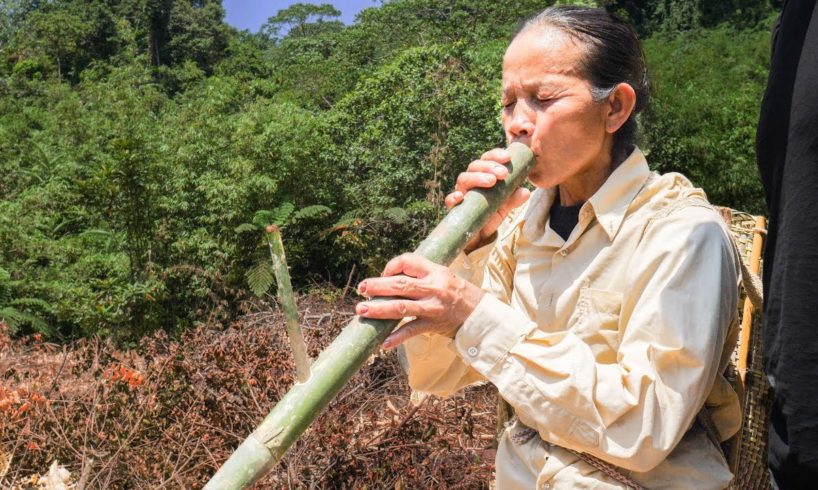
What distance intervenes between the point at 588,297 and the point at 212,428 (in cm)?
246

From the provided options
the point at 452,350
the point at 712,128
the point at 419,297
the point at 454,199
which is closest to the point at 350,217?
the point at 712,128

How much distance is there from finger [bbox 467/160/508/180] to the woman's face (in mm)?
94

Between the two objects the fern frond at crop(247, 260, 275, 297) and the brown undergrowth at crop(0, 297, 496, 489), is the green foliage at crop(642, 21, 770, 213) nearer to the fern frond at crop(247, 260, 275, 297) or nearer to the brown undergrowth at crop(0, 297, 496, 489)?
the fern frond at crop(247, 260, 275, 297)

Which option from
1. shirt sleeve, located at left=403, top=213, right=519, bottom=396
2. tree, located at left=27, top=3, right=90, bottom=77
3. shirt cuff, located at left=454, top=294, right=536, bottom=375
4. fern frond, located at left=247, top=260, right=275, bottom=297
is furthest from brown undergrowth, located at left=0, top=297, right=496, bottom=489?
tree, located at left=27, top=3, right=90, bottom=77

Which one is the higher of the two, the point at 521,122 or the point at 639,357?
the point at 521,122

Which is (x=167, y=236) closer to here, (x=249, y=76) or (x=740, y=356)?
(x=740, y=356)

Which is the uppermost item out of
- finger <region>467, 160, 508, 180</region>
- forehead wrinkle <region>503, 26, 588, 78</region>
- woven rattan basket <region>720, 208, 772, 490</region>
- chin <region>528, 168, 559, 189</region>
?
forehead wrinkle <region>503, 26, 588, 78</region>

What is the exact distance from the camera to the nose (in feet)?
5.49

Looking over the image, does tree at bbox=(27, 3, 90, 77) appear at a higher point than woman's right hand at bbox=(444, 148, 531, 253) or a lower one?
higher

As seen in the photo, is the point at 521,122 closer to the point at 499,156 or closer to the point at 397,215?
the point at 499,156

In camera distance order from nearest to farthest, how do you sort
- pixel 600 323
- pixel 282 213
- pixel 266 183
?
pixel 600 323, pixel 282 213, pixel 266 183

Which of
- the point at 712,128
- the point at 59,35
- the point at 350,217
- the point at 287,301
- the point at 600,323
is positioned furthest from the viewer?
the point at 59,35

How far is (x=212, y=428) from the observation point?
11.7ft

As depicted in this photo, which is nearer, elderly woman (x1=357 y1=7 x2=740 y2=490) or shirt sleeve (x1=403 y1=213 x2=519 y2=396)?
elderly woman (x1=357 y1=7 x2=740 y2=490)
